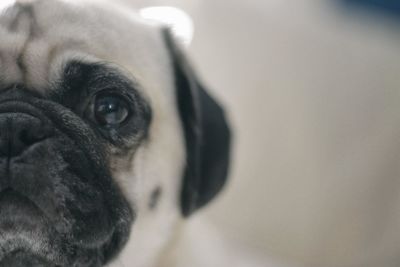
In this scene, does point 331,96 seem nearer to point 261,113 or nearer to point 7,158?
point 261,113

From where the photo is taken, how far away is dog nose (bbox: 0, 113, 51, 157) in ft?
3.08

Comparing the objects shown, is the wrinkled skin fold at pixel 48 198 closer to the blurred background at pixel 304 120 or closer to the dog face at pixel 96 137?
the dog face at pixel 96 137

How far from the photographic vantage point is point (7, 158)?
0.93 metres

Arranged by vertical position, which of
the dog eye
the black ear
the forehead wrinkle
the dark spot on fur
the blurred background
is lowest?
the blurred background

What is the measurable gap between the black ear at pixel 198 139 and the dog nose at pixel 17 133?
398mm

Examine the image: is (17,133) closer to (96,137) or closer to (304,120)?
(96,137)

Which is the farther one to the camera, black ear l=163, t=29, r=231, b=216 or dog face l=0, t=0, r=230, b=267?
black ear l=163, t=29, r=231, b=216

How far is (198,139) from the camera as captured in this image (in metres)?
1.29

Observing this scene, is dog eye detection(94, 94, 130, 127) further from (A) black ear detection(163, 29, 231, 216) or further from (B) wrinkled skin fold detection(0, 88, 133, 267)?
(A) black ear detection(163, 29, 231, 216)

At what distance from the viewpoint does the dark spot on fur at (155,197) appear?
3.96 feet

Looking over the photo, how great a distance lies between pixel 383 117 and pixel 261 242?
1.82 feet

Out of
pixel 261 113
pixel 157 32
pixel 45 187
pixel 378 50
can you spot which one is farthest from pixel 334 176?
pixel 45 187

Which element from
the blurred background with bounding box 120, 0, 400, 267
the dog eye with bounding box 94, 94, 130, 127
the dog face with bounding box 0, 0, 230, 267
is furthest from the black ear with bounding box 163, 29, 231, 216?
the blurred background with bounding box 120, 0, 400, 267

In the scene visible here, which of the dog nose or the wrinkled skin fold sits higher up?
the dog nose
